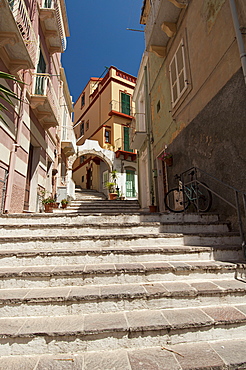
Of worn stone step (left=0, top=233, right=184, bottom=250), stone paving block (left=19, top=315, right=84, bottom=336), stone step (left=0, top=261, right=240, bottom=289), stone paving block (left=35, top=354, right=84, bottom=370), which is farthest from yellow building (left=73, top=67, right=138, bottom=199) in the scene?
stone paving block (left=35, top=354, right=84, bottom=370)

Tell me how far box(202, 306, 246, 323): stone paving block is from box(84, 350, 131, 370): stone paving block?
3.02 feet

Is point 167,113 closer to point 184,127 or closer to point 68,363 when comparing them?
point 184,127

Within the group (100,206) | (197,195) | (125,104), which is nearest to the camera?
(197,195)

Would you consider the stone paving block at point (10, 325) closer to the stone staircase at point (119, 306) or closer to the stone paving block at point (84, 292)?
Answer: the stone staircase at point (119, 306)

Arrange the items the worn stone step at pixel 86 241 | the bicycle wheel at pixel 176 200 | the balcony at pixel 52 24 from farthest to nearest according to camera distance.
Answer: the balcony at pixel 52 24 < the bicycle wheel at pixel 176 200 < the worn stone step at pixel 86 241

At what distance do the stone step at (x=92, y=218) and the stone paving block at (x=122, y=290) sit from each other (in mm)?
1684

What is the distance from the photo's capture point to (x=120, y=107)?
Result: 58.3 feet

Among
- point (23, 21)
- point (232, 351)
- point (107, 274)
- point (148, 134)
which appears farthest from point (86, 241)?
point (148, 134)

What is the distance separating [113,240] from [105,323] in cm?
147

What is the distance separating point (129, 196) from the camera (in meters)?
15.9

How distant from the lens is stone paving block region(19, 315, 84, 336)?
5.69 feet

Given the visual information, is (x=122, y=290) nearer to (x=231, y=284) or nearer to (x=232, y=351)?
(x=232, y=351)

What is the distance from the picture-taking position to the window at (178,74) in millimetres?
5927

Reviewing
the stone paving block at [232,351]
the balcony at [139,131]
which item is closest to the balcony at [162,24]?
the balcony at [139,131]
